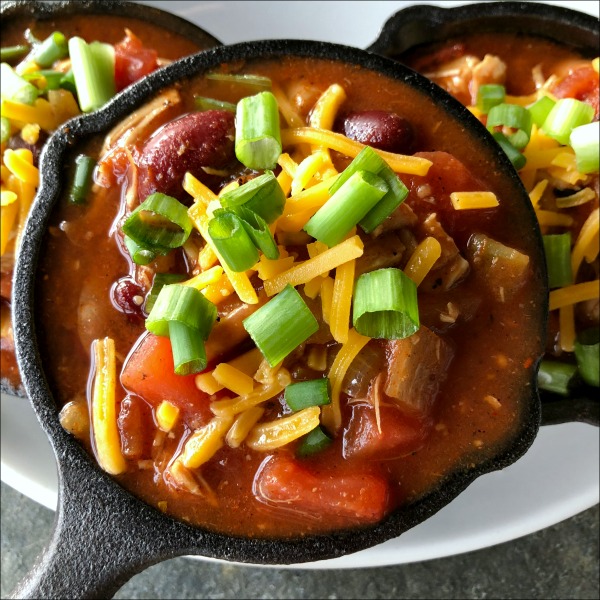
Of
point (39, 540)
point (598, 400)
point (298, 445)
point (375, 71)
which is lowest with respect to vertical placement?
point (39, 540)

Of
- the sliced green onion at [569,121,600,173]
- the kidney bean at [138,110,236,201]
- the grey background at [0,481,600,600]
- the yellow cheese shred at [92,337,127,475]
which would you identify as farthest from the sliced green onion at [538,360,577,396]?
the yellow cheese shred at [92,337,127,475]

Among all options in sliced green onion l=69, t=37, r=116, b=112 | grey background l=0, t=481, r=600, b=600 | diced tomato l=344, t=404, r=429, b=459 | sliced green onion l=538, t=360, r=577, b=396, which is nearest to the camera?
diced tomato l=344, t=404, r=429, b=459

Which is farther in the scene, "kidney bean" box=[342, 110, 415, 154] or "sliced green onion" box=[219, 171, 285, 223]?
"kidney bean" box=[342, 110, 415, 154]

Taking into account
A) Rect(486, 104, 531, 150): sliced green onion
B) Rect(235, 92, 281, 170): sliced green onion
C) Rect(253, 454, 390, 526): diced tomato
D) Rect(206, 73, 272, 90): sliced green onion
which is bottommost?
Rect(253, 454, 390, 526): diced tomato

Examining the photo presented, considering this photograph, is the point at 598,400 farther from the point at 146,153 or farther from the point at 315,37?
the point at 315,37

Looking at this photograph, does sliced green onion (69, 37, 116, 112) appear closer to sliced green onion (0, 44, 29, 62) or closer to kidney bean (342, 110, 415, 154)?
sliced green onion (0, 44, 29, 62)

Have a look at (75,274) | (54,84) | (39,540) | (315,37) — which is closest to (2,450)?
(39,540)

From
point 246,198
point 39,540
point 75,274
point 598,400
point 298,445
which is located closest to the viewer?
point 246,198
